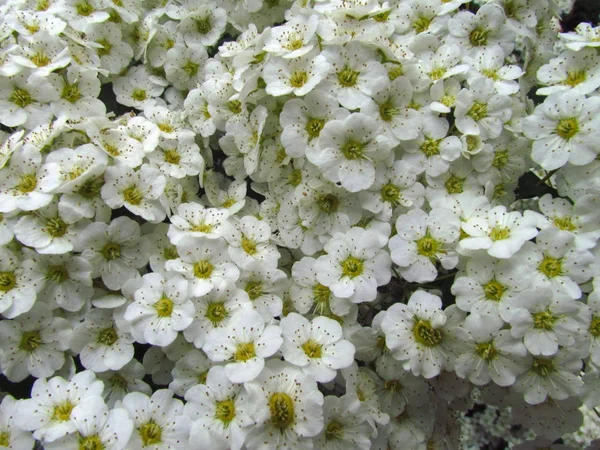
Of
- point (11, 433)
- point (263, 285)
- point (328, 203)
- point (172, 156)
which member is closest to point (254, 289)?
point (263, 285)

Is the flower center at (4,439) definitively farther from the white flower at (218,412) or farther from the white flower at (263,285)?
the white flower at (263,285)

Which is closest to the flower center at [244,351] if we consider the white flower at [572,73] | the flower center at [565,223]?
the flower center at [565,223]

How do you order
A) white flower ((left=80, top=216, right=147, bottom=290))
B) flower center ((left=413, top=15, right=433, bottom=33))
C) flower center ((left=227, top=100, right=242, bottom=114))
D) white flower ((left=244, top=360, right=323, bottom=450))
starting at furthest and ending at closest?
1. flower center ((left=413, top=15, right=433, bottom=33))
2. flower center ((left=227, top=100, right=242, bottom=114))
3. white flower ((left=80, top=216, right=147, bottom=290))
4. white flower ((left=244, top=360, right=323, bottom=450))

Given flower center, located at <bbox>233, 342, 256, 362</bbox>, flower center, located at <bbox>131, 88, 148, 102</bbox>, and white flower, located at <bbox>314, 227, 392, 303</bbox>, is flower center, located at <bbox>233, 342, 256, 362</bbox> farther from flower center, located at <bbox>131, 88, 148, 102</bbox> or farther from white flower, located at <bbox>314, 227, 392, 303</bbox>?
flower center, located at <bbox>131, 88, 148, 102</bbox>

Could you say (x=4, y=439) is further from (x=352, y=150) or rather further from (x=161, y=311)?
Result: (x=352, y=150)

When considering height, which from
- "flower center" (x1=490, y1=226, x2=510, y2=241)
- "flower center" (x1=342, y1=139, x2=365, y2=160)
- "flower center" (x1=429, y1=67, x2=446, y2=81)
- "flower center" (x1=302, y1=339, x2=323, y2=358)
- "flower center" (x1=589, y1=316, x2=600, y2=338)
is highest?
"flower center" (x1=429, y1=67, x2=446, y2=81)

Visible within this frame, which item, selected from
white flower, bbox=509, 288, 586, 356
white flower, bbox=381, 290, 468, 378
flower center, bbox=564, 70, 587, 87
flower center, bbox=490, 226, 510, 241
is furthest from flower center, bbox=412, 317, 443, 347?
flower center, bbox=564, 70, 587, 87

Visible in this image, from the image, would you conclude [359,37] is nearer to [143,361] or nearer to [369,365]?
[369,365]
